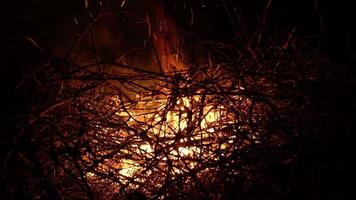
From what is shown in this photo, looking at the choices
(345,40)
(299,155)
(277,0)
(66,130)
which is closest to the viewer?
(299,155)

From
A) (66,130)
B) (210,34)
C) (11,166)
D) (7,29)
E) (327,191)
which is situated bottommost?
(327,191)

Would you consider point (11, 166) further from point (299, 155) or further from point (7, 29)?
point (7, 29)

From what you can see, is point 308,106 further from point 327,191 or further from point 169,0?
point 169,0

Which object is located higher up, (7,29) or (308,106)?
(7,29)

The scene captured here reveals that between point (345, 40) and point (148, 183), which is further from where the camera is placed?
point (345, 40)

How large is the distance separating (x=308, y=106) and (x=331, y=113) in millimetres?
75

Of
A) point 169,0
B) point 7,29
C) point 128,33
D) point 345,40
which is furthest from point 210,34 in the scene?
point 7,29

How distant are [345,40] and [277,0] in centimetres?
56

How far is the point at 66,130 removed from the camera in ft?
4.32

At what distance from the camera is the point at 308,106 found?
4.49ft

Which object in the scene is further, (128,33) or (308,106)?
(128,33)

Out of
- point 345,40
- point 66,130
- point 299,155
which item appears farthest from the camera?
point 345,40

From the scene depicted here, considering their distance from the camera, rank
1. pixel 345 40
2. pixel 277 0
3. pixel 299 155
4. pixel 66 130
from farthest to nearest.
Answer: pixel 277 0, pixel 345 40, pixel 66 130, pixel 299 155

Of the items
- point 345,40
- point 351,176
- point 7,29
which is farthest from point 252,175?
point 7,29
